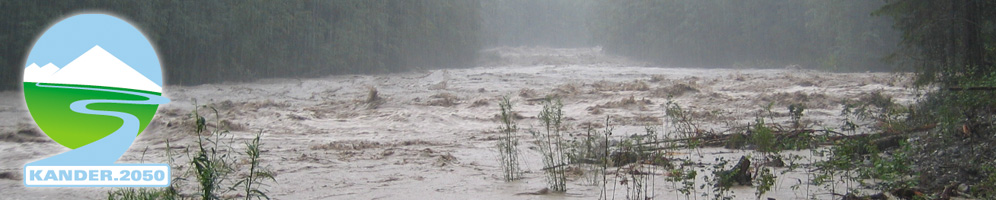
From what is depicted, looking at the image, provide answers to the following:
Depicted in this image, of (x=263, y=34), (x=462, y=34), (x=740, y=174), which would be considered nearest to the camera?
(x=740, y=174)

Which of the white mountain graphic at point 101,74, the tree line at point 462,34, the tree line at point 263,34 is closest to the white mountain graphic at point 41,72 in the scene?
the white mountain graphic at point 101,74

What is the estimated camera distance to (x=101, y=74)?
6.91 metres

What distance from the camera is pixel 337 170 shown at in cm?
539

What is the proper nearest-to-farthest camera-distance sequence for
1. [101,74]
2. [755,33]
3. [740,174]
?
1. [740,174]
2. [101,74]
3. [755,33]

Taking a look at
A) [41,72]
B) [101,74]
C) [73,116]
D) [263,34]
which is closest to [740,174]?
[73,116]

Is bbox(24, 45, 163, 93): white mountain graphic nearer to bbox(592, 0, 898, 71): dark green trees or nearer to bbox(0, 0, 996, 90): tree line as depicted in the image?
bbox(0, 0, 996, 90): tree line

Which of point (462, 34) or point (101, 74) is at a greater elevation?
point (462, 34)

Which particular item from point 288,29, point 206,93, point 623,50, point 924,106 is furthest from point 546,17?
point 924,106

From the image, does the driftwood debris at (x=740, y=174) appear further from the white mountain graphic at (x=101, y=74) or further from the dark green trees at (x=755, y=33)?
the dark green trees at (x=755, y=33)

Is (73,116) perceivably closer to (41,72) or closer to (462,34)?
(41,72)

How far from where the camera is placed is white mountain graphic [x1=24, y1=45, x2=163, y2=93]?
6723 millimetres

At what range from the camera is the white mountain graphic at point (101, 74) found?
265 inches

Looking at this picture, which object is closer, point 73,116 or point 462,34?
point 73,116

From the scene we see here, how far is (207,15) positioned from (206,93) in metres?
2.43
